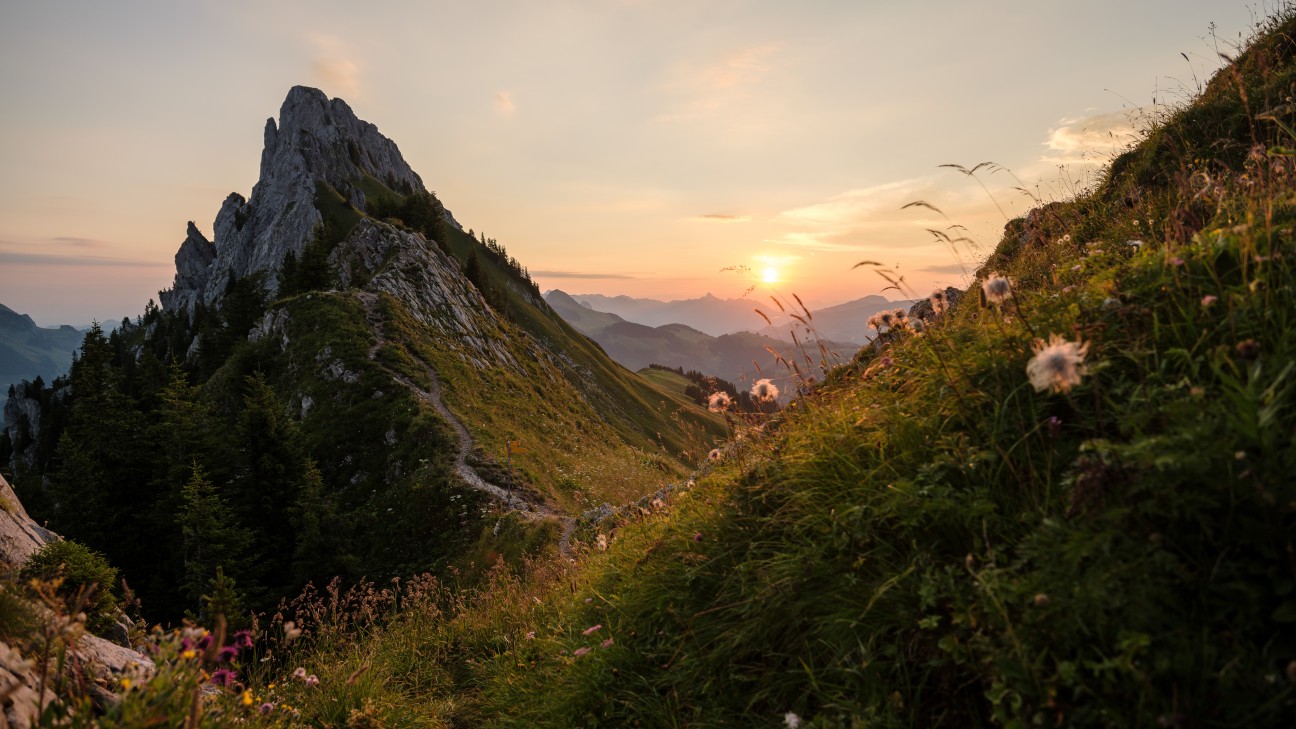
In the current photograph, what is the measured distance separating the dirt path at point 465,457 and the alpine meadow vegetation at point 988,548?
14.8 meters

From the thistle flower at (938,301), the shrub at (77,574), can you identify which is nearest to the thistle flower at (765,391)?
the thistle flower at (938,301)

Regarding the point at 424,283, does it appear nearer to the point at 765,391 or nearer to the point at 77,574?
the point at 77,574

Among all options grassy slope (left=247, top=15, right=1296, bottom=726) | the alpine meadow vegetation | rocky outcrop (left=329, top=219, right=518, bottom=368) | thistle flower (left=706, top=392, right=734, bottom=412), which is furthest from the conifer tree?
rocky outcrop (left=329, top=219, right=518, bottom=368)

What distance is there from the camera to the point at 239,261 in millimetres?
136625

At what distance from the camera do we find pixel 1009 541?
9.23 ft

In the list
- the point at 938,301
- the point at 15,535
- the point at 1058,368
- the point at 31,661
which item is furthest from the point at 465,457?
the point at 1058,368

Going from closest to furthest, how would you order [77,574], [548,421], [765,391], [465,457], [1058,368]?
[1058,368]
[765,391]
[77,574]
[465,457]
[548,421]

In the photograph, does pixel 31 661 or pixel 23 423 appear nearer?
pixel 31 661

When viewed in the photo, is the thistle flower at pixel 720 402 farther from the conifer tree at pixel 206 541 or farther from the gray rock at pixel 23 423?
the gray rock at pixel 23 423

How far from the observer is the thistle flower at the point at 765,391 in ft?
17.5

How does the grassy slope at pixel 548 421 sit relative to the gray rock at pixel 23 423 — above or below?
below

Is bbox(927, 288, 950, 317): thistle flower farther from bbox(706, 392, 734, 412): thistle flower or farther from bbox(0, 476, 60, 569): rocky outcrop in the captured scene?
bbox(0, 476, 60, 569): rocky outcrop

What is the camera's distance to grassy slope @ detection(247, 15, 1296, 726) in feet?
6.99

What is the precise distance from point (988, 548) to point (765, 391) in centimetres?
283
